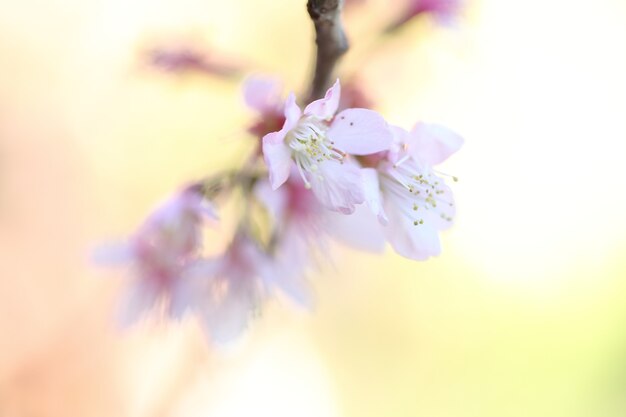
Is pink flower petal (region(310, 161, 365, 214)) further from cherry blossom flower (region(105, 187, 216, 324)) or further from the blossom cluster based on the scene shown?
cherry blossom flower (region(105, 187, 216, 324))

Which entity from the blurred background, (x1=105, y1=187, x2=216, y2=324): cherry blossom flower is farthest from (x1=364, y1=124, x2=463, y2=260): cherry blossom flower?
the blurred background

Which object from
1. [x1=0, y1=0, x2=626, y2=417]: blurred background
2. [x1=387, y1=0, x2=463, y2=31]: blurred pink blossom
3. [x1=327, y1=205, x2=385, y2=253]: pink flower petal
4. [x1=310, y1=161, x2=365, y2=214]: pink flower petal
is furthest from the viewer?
[x1=0, y1=0, x2=626, y2=417]: blurred background

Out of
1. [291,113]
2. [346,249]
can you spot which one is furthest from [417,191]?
[346,249]

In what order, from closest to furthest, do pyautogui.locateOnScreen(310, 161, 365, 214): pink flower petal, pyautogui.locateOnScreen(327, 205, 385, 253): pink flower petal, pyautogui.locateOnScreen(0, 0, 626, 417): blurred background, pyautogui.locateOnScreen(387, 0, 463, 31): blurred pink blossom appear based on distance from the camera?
pyautogui.locateOnScreen(310, 161, 365, 214): pink flower petal, pyautogui.locateOnScreen(327, 205, 385, 253): pink flower petal, pyautogui.locateOnScreen(387, 0, 463, 31): blurred pink blossom, pyautogui.locateOnScreen(0, 0, 626, 417): blurred background

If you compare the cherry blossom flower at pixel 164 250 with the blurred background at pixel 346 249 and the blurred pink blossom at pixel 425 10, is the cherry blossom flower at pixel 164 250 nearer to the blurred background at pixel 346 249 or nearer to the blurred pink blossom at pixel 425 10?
the blurred pink blossom at pixel 425 10

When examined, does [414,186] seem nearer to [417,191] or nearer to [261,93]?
[417,191]

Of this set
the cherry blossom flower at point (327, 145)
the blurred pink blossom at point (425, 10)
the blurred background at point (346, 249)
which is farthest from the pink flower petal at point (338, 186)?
the blurred background at point (346, 249)
